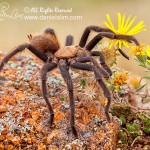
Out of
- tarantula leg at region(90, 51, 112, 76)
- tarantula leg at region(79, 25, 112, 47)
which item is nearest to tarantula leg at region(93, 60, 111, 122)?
tarantula leg at region(90, 51, 112, 76)

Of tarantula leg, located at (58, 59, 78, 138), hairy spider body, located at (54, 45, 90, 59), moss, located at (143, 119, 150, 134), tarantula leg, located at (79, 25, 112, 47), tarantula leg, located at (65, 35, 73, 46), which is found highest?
tarantula leg, located at (79, 25, 112, 47)

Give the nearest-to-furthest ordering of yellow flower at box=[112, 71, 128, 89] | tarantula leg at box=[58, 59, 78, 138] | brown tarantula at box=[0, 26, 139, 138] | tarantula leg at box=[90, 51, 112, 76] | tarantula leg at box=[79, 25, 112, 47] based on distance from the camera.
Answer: tarantula leg at box=[58, 59, 78, 138]
brown tarantula at box=[0, 26, 139, 138]
tarantula leg at box=[90, 51, 112, 76]
yellow flower at box=[112, 71, 128, 89]
tarantula leg at box=[79, 25, 112, 47]

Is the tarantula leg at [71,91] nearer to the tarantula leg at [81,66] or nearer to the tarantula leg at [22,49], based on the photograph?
the tarantula leg at [81,66]

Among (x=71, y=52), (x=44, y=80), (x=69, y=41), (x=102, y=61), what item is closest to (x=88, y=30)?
(x=69, y=41)

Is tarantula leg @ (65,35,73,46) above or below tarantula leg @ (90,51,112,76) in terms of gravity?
above

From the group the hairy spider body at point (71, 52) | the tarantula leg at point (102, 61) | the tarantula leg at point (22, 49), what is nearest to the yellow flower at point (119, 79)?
the tarantula leg at point (102, 61)

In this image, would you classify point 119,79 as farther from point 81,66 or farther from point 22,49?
point 22,49

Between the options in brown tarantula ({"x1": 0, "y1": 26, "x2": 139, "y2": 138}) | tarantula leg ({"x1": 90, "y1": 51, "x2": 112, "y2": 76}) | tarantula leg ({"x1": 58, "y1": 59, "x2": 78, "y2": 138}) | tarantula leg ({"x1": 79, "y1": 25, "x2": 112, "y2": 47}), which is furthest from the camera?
tarantula leg ({"x1": 79, "y1": 25, "x2": 112, "y2": 47})

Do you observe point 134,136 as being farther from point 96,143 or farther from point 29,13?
point 29,13

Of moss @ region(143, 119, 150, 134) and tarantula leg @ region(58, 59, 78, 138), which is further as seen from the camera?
moss @ region(143, 119, 150, 134)

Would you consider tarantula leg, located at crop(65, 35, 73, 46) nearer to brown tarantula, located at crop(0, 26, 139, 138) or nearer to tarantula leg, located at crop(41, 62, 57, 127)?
brown tarantula, located at crop(0, 26, 139, 138)
